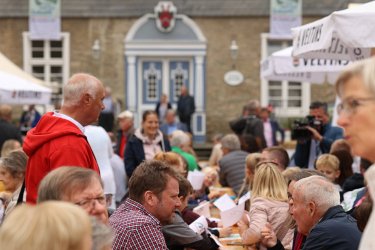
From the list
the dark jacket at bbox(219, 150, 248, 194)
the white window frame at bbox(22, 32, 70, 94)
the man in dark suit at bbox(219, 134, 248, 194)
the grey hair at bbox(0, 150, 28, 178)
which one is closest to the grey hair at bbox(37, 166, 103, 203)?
the grey hair at bbox(0, 150, 28, 178)

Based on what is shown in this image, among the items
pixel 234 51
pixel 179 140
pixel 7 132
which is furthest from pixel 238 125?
pixel 234 51

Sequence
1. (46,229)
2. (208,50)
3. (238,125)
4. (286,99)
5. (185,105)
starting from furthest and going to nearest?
(286,99) → (208,50) → (185,105) → (238,125) → (46,229)

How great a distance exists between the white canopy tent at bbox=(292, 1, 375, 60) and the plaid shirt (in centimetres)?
240

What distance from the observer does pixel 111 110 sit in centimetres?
2184

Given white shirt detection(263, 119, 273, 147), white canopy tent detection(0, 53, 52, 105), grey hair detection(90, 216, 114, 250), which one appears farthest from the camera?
white shirt detection(263, 119, 273, 147)

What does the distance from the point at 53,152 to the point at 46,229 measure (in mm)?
2045

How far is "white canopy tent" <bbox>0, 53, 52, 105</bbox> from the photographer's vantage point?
992 centimetres

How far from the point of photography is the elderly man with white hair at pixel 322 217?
434 cm

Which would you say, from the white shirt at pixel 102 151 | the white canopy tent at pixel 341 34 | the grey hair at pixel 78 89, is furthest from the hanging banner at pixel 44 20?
the grey hair at pixel 78 89

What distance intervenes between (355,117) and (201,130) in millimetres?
21839

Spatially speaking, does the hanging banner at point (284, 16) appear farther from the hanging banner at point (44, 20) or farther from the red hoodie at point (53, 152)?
the red hoodie at point (53, 152)

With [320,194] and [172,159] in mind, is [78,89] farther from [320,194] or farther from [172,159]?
[172,159]

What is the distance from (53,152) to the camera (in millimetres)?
4195

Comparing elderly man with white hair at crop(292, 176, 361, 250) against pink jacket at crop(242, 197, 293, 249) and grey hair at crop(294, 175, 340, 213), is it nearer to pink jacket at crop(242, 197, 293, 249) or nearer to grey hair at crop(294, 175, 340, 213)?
grey hair at crop(294, 175, 340, 213)
